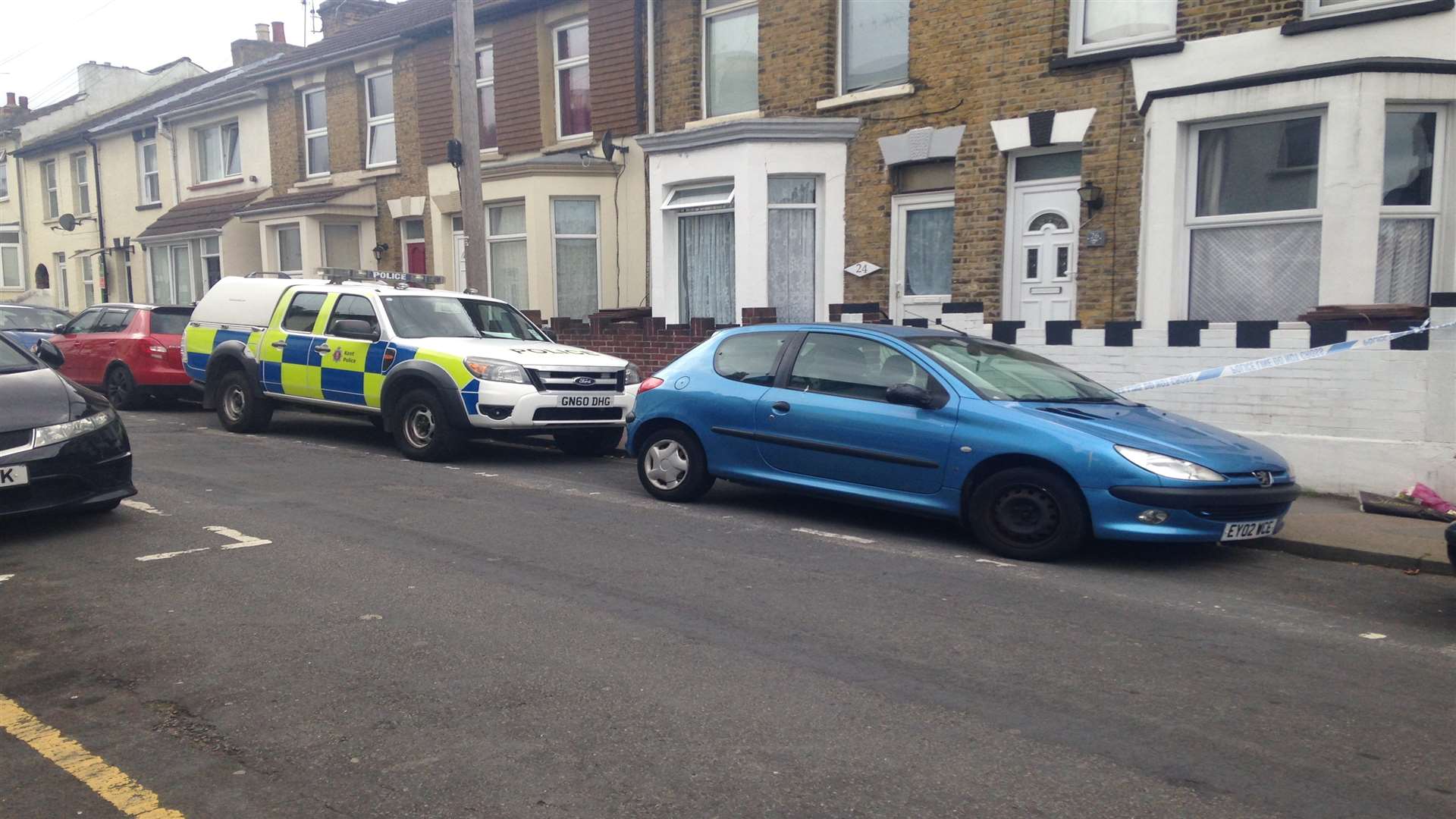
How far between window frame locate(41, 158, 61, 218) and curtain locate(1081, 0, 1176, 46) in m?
30.9

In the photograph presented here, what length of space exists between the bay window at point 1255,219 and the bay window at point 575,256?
381 inches

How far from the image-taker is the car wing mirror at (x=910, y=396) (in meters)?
7.39

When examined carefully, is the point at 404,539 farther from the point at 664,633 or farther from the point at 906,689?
the point at 906,689

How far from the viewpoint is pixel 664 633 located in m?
5.25

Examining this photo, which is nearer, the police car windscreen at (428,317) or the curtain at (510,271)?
the police car windscreen at (428,317)

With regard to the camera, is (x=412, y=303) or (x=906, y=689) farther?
(x=412, y=303)

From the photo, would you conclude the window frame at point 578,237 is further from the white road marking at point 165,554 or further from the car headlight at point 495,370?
the white road marking at point 165,554

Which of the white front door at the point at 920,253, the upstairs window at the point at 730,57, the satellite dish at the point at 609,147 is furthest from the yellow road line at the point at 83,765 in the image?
the satellite dish at the point at 609,147

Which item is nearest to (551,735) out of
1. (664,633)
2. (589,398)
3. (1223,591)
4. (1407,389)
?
(664,633)

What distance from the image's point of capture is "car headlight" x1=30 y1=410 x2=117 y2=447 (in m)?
6.92

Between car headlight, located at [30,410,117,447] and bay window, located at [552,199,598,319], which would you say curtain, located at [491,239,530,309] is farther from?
car headlight, located at [30,410,117,447]

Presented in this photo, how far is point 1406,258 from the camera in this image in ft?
33.2

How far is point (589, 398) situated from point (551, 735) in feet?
22.4

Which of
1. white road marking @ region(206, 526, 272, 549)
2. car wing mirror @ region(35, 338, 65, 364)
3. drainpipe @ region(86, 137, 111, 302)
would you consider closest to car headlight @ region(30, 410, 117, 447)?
Answer: white road marking @ region(206, 526, 272, 549)
